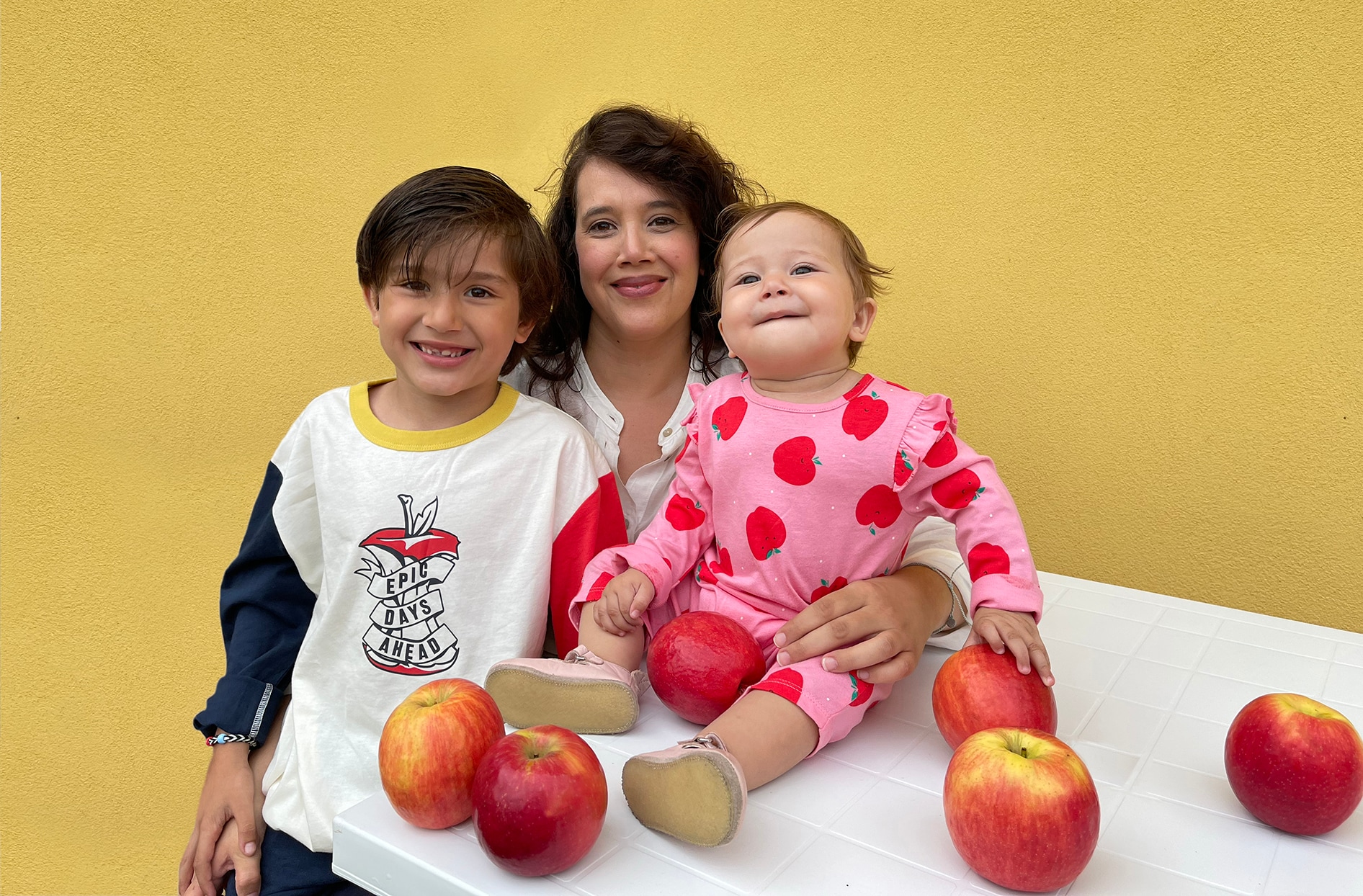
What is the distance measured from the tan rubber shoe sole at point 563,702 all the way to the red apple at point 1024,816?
0.34 m

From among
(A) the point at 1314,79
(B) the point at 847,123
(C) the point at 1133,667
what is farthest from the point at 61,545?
(A) the point at 1314,79

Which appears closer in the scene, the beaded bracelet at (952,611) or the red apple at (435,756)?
the red apple at (435,756)

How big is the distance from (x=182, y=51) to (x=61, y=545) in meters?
1.22

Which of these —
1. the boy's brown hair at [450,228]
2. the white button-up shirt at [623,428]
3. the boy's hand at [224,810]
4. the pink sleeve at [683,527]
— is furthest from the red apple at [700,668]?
the boy's hand at [224,810]

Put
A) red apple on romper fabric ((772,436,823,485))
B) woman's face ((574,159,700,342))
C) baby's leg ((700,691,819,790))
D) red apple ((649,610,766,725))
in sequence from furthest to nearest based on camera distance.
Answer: woman's face ((574,159,700,342)) → red apple on romper fabric ((772,436,823,485)) → red apple ((649,610,766,725)) → baby's leg ((700,691,819,790))

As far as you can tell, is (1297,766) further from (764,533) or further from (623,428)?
(623,428)

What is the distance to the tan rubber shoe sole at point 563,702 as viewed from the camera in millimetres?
931

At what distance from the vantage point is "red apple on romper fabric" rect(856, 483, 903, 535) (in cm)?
104

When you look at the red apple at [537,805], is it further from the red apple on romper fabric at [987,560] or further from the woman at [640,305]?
the woman at [640,305]

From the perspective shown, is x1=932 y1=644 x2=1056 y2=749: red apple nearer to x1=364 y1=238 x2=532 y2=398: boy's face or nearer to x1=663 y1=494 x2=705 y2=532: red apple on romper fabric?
x1=663 y1=494 x2=705 y2=532: red apple on romper fabric

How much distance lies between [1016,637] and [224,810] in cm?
103

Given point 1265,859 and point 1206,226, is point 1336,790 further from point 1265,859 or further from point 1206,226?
point 1206,226

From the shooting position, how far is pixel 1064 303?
6.01ft

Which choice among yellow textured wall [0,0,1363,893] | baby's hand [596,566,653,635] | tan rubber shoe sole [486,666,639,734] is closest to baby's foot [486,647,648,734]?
tan rubber shoe sole [486,666,639,734]
